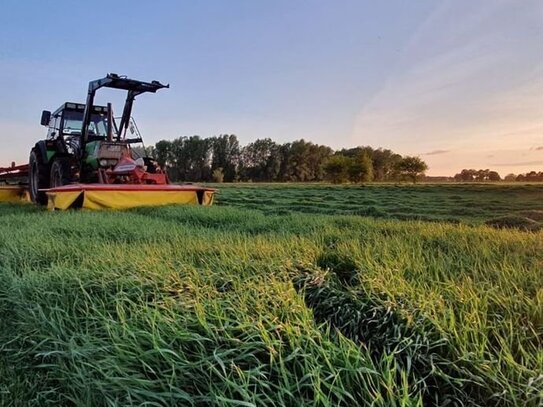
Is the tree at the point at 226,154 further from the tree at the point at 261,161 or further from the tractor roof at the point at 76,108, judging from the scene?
the tractor roof at the point at 76,108

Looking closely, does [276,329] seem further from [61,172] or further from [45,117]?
[45,117]

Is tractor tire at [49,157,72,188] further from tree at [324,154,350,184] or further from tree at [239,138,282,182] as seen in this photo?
tree at [239,138,282,182]

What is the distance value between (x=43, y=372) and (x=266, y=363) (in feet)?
3.47

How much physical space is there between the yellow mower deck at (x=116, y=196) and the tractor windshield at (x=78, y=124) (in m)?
2.35

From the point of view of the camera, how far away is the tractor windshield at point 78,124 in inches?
356

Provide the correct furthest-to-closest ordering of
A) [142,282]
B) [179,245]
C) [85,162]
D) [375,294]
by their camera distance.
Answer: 1. [85,162]
2. [179,245]
3. [142,282]
4. [375,294]

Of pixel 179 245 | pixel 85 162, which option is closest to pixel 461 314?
pixel 179 245

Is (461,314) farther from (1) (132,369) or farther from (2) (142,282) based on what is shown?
(2) (142,282)

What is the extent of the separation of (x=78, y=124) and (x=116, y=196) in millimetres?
3338

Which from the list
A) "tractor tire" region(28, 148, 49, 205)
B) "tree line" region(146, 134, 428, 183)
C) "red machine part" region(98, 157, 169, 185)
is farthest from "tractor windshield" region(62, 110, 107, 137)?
"tree line" region(146, 134, 428, 183)

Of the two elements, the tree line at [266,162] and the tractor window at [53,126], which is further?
the tree line at [266,162]

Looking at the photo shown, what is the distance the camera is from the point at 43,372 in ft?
5.51

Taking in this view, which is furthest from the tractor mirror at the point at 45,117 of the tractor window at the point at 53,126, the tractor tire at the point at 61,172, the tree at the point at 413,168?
the tree at the point at 413,168

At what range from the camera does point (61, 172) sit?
7.96 metres
